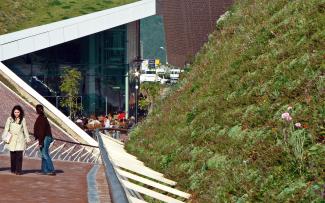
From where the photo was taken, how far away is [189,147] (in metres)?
12.1

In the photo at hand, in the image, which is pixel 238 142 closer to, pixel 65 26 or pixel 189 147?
pixel 189 147

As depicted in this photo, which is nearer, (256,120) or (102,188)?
(256,120)

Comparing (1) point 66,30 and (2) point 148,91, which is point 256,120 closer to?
(1) point 66,30

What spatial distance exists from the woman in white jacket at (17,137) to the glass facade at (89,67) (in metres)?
39.1

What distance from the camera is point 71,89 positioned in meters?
57.8

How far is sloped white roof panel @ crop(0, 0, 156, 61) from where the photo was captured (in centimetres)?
5241

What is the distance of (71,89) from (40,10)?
18.2 meters

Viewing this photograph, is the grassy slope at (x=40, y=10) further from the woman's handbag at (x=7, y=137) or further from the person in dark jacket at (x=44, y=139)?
the woman's handbag at (x=7, y=137)

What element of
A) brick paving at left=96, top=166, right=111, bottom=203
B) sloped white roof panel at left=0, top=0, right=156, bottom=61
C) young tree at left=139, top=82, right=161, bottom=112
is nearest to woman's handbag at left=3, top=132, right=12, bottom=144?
brick paving at left=96, top=166, right=111, bottom=203

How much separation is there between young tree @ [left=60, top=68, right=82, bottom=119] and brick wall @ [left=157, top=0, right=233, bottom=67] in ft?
77.4

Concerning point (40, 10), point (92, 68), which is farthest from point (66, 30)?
point (40, 10)

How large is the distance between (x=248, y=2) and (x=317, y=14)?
1159 centimetres

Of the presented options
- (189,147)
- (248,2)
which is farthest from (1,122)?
(189,147)

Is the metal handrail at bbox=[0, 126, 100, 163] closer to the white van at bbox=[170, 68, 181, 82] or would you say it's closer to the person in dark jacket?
the white van at bbox=[170, 68, 181, 82]
